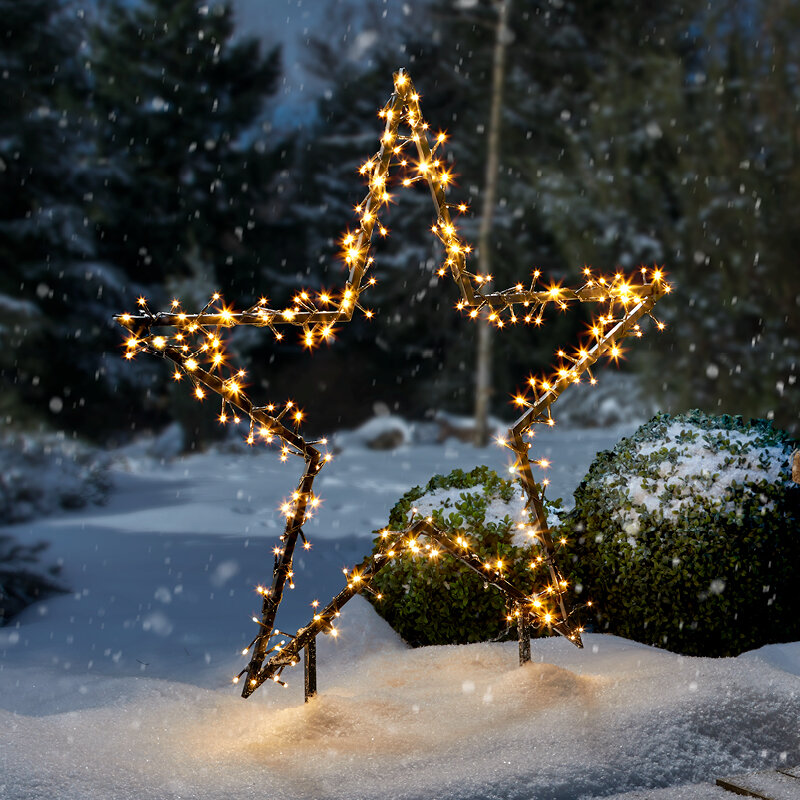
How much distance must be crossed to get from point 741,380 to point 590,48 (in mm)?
7961

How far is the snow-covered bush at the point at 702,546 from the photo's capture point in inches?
170

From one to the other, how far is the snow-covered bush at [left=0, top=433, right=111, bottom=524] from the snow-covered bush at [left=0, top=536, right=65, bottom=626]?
1854 mm

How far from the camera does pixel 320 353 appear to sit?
19.4 m

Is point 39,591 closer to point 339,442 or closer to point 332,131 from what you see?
point 339,442

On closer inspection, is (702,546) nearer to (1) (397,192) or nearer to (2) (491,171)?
(2) (491,171)

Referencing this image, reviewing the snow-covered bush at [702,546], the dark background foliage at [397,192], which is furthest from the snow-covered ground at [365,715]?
the dark background foliage at [397,192]

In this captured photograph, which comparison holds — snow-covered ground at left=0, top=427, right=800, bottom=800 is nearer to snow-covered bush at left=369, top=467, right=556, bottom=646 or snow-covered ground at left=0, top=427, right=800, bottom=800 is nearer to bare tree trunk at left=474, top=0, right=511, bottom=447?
snow-covered bush at left=369, top=467, right=556, bottom=646

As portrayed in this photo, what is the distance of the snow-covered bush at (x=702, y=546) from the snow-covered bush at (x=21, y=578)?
170 inches

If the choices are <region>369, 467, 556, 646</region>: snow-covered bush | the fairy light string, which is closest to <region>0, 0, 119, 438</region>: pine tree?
<region>369, 467, 556, 646</region>: snow-covered bush

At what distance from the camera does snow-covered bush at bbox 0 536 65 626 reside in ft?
19.9

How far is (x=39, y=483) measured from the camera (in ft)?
30.8

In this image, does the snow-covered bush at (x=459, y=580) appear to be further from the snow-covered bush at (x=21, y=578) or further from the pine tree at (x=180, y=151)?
the pine tree at (x=180, y=151)

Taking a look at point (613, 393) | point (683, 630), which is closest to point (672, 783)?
point (683, 630)

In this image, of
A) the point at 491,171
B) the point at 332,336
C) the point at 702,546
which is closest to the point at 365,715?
the point at 332,336
